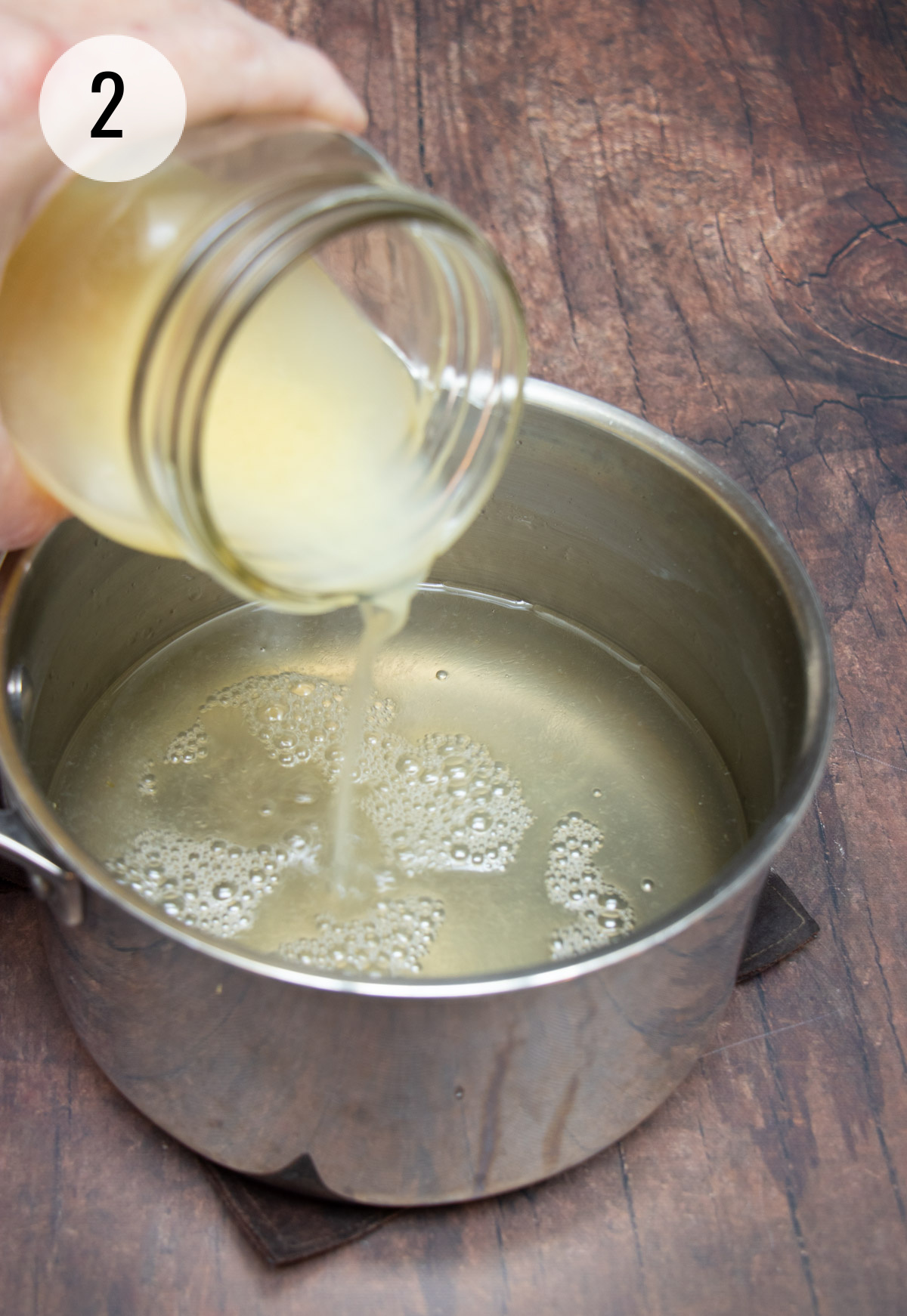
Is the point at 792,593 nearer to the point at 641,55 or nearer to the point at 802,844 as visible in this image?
the point at 802,844

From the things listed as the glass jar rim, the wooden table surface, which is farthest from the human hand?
the wooden table surface

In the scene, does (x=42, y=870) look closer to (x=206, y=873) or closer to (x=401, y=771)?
(x=206, y=873)

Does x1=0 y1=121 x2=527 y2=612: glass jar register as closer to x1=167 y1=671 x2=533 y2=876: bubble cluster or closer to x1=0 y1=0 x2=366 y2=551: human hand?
x1=0 y1=0 x2=366 y2=551: human hand

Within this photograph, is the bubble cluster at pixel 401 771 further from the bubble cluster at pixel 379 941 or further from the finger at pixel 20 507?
the finger at pixel 20 507

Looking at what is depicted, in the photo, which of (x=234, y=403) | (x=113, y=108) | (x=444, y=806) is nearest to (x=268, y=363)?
(x=234, y=403)

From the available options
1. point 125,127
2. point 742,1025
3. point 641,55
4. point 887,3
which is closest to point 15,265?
point 125,127

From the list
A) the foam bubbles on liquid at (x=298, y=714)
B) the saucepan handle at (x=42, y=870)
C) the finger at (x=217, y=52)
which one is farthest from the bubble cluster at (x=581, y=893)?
the finger at (x=217, y=52)
